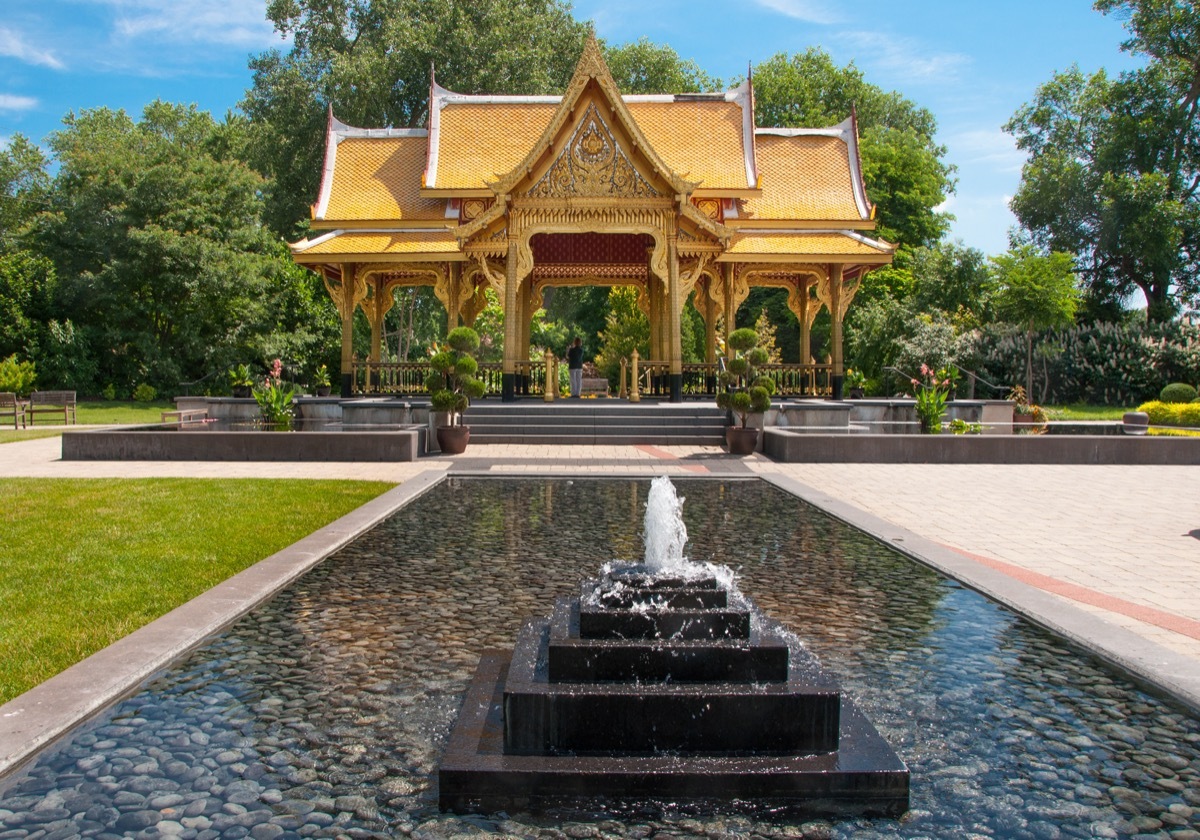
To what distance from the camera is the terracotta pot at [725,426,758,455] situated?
1777cm

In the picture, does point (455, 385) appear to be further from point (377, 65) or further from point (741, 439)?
point (377, 65)

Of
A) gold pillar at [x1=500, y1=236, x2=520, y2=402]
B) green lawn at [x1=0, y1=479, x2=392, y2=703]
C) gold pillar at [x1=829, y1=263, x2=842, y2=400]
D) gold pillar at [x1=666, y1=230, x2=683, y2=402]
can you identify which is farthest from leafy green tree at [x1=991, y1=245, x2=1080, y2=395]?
green lawn at [x1=0, y1=479, x2=392, y2=703]

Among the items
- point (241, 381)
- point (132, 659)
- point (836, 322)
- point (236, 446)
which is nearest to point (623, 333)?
point (836, 322)

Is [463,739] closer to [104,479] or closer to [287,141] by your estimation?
[104,479]

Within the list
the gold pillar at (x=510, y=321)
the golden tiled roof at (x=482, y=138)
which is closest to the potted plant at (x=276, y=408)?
the gold pillar at (x=510, y=321)

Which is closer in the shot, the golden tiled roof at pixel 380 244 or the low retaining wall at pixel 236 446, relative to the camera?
the low retaining wall at pixel 236 446

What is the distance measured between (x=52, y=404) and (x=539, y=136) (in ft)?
57.7

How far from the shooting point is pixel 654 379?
2498 cm

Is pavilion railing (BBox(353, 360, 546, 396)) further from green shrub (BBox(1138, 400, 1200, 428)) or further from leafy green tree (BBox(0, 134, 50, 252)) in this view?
leafy green tree (BBox(0, 134, 50, 252))

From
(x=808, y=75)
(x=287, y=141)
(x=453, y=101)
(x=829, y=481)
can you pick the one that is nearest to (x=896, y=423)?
(x=829, y=481)

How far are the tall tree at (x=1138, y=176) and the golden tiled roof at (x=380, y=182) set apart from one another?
33.2 meters

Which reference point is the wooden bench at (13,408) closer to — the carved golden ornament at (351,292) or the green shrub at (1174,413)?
the carved golden ornament at (351,292)

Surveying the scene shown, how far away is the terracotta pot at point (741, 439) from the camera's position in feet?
58.3

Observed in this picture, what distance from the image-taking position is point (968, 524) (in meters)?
9.65
